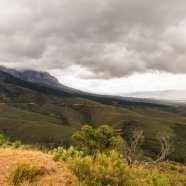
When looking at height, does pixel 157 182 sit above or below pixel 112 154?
below

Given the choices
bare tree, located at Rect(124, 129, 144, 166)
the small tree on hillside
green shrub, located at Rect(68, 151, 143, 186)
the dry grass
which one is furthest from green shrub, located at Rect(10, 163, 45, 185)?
the small tree on hillside

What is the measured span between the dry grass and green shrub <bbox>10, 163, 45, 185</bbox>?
0.28m

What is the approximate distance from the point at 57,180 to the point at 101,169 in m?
2.29

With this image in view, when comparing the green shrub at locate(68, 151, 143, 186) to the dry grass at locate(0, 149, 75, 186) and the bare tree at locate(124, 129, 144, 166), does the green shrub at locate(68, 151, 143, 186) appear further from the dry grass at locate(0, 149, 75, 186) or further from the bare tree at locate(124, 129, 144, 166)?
the bare tree at locate(124, 129, 144, 166)

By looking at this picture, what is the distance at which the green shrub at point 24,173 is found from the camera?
570 inches

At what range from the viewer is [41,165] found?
16.7m

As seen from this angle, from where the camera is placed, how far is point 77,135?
6269cm

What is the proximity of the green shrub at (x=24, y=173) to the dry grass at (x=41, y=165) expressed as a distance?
0.28 metres

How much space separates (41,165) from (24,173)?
5.47 feet

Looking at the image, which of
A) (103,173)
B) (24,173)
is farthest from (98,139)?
(24,173)

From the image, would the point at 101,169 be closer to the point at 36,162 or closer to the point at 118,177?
the point at 118,177

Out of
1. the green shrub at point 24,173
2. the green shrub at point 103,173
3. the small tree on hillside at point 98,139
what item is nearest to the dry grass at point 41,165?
the green shrub at point 24,173

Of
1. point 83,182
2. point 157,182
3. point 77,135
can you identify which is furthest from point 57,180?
point 77,135

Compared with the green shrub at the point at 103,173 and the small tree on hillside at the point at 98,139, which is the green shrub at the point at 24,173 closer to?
the green shrub at the point at 103,173
